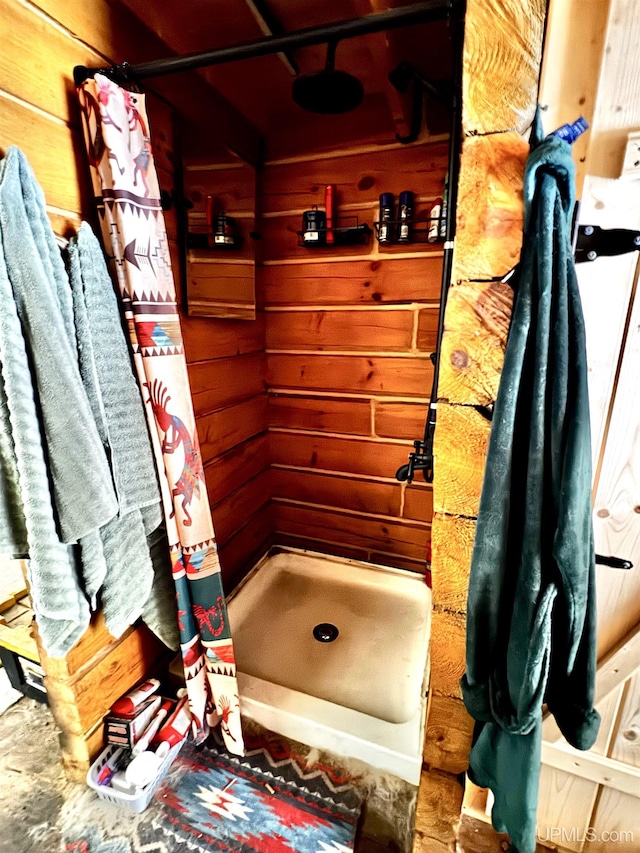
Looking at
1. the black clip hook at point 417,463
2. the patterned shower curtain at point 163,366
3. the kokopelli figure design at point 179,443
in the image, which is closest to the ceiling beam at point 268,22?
the patterned shower curtain at point 163,366

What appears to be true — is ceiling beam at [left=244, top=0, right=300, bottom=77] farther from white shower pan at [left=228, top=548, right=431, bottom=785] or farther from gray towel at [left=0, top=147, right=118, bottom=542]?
white shower pan at [left=228, top=548, right=431, bottom=785]

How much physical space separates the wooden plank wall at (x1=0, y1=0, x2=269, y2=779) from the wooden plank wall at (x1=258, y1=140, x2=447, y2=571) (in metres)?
0.16

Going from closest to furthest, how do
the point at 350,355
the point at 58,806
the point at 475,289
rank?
the point at 475,289
the point at 58,806
the point at 350,355

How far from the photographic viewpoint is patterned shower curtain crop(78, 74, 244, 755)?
913mm

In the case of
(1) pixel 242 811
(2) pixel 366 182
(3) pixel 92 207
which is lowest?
(1) pixel 242 811

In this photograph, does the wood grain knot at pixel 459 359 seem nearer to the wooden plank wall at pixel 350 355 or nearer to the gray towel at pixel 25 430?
the gray towel at pixel 25 430

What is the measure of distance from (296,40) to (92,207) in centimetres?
58

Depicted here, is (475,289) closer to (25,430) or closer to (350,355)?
(25,430)

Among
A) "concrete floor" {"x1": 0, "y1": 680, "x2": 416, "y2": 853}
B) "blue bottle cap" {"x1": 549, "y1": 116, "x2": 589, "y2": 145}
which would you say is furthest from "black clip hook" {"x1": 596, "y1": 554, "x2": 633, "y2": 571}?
"concrete floor" {"x1": 0, "y1": 680, "x2": 416, "y2": 853}

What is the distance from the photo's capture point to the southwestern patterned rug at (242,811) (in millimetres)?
1042

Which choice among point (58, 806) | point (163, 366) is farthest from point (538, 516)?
point (58, 806)

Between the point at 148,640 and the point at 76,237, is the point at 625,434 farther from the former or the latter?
the point at 148,640

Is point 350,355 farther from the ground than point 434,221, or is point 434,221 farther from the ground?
point 434,221

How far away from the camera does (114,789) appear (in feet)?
3.64
